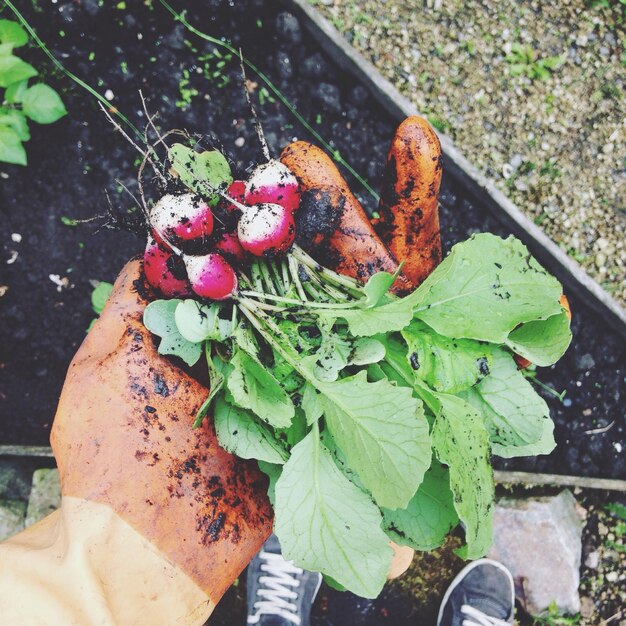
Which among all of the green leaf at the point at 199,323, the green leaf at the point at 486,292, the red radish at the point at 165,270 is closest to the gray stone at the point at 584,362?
the green leaf at the point at 486,292

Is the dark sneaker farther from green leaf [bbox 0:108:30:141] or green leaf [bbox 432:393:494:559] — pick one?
green leaf [bbox 0:108:30:141]

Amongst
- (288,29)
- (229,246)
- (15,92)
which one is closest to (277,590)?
(229,246)

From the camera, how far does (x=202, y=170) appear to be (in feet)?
5.61

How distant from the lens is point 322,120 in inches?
99.9

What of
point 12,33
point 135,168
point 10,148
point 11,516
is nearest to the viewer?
point 10,148

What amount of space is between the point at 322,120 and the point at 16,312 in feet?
5.08

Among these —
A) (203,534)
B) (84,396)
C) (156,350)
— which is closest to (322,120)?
(156,350)

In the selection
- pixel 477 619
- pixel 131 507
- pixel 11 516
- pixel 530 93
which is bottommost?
pixel 11 516

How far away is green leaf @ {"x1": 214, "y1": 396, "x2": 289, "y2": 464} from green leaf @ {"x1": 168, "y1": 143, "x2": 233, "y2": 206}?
0.62 m

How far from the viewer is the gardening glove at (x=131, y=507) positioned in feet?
4.43

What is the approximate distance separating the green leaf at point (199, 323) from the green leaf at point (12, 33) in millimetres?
1450

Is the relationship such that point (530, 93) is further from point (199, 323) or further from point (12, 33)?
point (12, 33)

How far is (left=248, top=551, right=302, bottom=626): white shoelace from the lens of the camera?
7.47ft

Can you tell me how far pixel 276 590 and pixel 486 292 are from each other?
4.97ft
